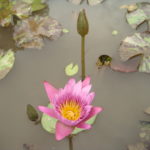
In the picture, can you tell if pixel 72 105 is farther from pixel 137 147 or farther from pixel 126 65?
pixel 126 65

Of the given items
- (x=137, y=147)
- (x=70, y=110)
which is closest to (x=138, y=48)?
(x=137, y=147)

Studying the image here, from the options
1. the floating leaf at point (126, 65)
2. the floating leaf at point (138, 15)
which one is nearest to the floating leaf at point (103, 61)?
the floating leaf at point (126, 65)

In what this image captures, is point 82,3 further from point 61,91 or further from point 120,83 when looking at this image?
point 61,91

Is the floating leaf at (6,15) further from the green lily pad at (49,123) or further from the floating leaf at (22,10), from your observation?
the green lily pad at (49,123)

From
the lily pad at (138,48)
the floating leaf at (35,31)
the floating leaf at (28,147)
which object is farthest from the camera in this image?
the floating leaf at (35,31)

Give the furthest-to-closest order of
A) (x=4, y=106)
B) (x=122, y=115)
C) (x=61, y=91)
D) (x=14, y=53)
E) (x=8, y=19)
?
(x=8, y=19), (x=14, y=53), (x=4, y=106), (x=122, y=115), (x=61, y=91)

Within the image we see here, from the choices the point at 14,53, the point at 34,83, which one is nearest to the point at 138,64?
the point at 34,83

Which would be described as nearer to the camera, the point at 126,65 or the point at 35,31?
the point at 126,65
